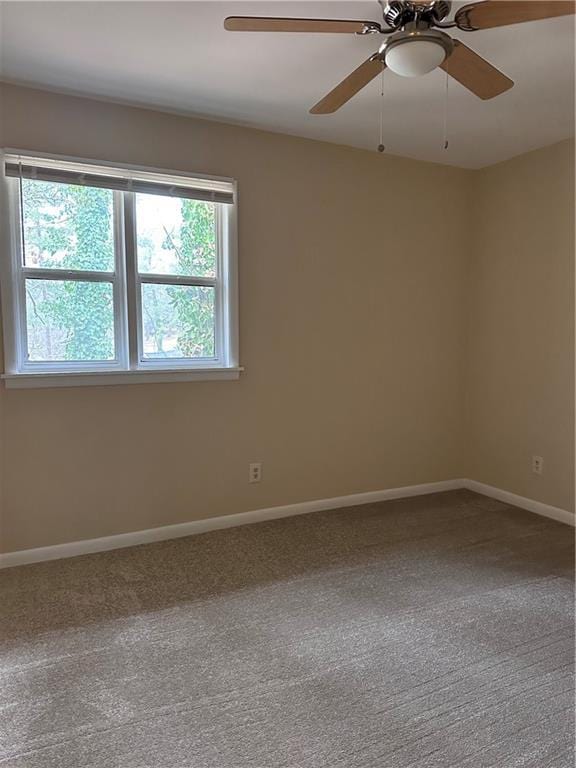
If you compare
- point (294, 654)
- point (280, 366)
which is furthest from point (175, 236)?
point (294, 654)

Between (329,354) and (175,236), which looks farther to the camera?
(329,354)

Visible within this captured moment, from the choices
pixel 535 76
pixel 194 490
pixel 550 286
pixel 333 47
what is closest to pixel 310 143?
pixel 333 47

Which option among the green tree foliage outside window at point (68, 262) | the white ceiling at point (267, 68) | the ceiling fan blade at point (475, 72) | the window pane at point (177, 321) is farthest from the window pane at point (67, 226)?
the ceiling fan blade at point (475, 72)

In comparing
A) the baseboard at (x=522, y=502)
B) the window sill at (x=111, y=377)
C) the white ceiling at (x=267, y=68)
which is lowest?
the baseboard at (x=522, y=502)

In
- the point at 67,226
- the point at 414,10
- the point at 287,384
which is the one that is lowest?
the point at 287,384

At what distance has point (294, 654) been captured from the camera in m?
1.97

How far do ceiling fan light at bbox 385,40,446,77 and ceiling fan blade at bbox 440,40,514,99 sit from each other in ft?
0.23

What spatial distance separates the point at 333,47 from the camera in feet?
7.30

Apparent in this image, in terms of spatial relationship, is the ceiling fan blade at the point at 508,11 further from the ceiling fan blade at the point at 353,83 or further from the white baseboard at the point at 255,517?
the white baseboard at the point at 255,517

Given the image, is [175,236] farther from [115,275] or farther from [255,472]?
[255,472]

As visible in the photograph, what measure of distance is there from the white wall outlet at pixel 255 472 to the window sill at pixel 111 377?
Answer: 61 centimetres

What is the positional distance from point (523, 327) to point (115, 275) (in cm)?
283

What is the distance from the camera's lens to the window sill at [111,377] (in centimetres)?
268

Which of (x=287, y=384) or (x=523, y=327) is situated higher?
(x=523, y=327)
